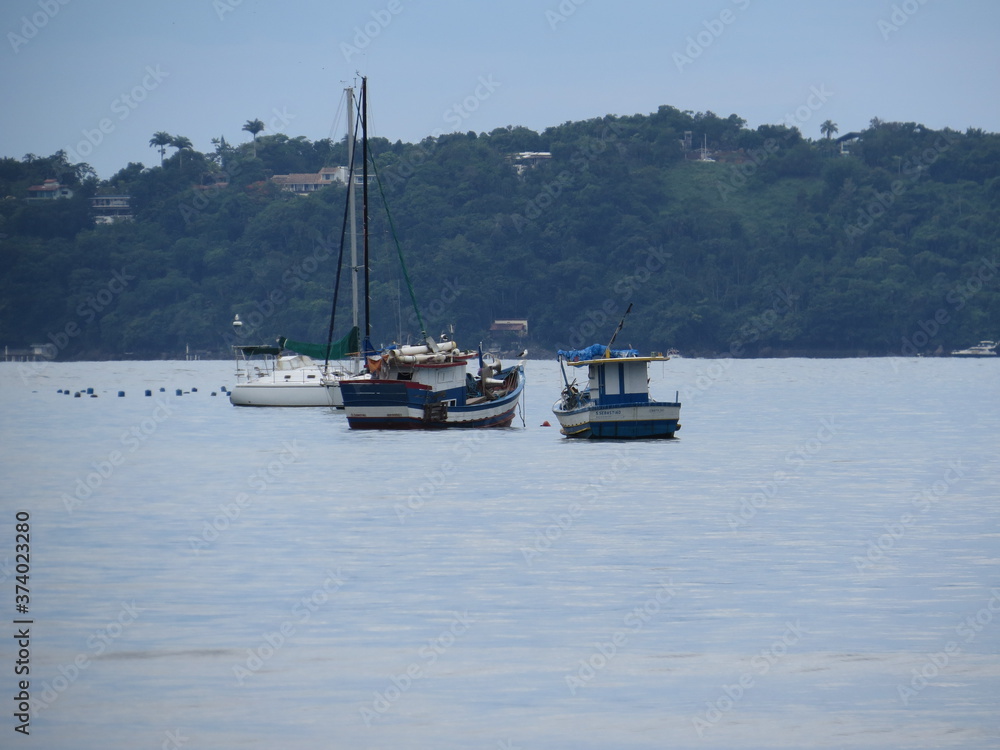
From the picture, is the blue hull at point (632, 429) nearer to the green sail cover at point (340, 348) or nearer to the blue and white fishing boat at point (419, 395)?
the blue and white fishing boat at point (419, 395)

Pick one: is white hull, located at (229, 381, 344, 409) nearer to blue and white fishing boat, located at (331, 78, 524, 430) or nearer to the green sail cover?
the green sail cover

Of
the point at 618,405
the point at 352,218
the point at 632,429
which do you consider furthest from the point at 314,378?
the point at 618,405

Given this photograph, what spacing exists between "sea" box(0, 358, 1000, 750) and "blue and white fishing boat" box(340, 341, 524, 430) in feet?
34.3

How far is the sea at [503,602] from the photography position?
19797 millimetres

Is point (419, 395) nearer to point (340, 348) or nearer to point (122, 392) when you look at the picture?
point (340, 348)

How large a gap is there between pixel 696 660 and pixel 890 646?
9.92 ft

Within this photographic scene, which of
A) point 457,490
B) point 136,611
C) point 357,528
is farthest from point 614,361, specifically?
point 136,611

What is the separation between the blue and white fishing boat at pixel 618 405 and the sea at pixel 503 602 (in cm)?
390

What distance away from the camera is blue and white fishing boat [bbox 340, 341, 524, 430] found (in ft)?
223

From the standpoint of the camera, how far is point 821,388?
125 meters

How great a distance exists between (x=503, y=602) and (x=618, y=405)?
114 feet

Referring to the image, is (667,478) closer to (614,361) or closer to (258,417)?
(614,361)

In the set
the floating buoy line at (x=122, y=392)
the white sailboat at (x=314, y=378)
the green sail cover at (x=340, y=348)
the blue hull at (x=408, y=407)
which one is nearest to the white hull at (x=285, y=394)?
the white sailboat at (x=314, y=378)

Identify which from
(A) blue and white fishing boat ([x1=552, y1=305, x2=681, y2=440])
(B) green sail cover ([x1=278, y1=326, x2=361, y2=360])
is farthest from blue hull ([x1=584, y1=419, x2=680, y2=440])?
(B) green sail cover ([x1=278, y1=326, x2=361, y2=360])
